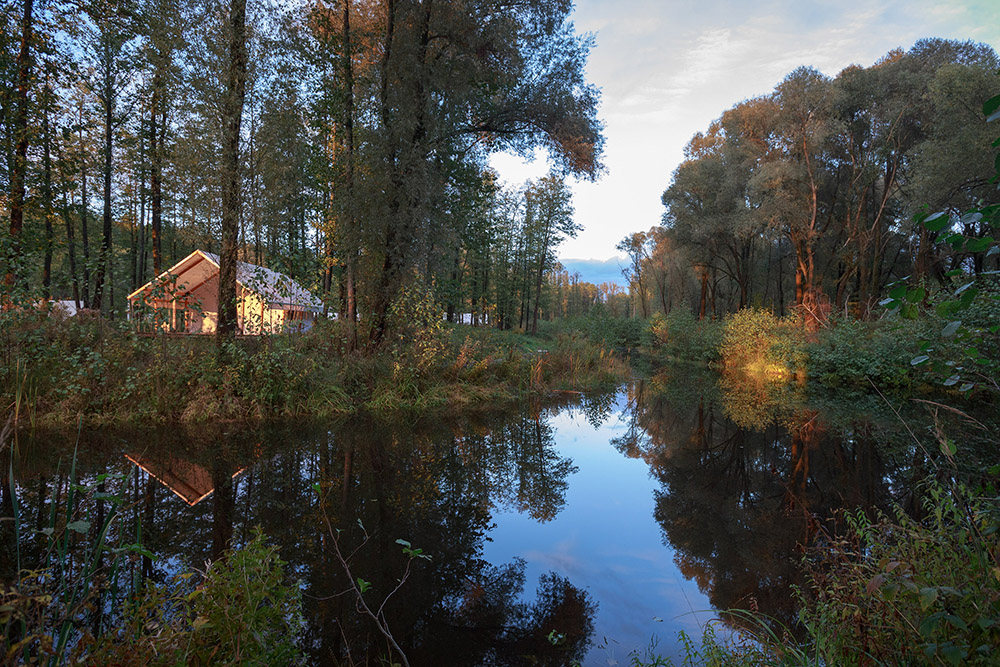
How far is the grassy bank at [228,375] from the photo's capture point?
6293 mm

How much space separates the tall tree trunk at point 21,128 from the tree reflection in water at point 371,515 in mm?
4673

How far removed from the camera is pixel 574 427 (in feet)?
27.3

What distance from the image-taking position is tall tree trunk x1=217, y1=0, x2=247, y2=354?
6.84 meters

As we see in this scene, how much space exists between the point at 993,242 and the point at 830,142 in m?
26.1

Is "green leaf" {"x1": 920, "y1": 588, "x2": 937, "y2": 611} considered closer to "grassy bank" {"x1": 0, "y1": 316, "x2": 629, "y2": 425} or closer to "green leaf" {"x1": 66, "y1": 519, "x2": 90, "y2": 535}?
"green leaf" {"x1": 66, "y1": 519, "x2": 90, "y2": 535}

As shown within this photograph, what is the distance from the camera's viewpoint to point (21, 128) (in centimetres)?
702

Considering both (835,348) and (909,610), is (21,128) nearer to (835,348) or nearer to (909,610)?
(909,610)

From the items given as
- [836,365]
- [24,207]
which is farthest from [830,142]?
[24,207]

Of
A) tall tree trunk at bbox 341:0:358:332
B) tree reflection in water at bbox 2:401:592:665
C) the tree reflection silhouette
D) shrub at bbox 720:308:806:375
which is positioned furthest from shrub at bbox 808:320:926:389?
tall tree trunk at bbox 341:0:358:332

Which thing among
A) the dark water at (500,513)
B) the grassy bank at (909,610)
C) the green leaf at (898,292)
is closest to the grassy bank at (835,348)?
the dark water at (500,513)

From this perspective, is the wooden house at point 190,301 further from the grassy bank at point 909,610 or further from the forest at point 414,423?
the grassy bank at point 909,610

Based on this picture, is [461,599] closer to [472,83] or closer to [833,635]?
[833,635]

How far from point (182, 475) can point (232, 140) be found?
532 cm

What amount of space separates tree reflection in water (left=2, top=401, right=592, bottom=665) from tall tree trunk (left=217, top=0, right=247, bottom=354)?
274 cm
